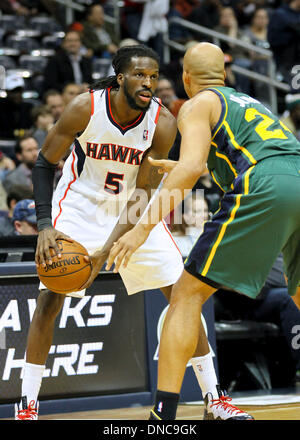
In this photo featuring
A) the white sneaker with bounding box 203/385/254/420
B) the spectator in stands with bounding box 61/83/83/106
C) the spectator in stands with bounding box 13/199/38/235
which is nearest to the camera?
the white sneaker with bounding box 203/385/254/420

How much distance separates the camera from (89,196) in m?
4.10

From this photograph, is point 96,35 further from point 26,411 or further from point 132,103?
point 26,411

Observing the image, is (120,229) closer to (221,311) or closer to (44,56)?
(221,311)

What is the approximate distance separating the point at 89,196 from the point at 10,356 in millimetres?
1258

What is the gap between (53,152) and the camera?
395 cm

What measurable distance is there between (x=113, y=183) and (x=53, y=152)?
0.38 m

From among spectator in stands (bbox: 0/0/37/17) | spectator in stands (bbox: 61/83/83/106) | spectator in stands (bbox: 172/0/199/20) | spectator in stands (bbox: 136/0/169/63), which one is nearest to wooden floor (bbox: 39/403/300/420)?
spectator in stands (bbox: 61/83/83/106)

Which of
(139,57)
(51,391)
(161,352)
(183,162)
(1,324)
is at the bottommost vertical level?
(51,391)

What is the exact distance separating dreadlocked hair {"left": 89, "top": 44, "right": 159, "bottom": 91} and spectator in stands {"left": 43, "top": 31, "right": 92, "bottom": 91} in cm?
518

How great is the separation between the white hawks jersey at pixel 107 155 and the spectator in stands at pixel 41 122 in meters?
3.30

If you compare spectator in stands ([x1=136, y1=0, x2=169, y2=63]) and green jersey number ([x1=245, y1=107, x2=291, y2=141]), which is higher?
green jersey number ([x1=245, y1=107, x2=291, y2=141])

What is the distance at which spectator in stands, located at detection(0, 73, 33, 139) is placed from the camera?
8.76 meters

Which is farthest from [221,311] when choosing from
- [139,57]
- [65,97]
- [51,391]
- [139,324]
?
[65,97]

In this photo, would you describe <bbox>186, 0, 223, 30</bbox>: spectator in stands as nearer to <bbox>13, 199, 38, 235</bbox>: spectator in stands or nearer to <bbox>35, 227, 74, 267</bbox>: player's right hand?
<bbox>13, 199, 38, 235</bbox>: spectator in stands
